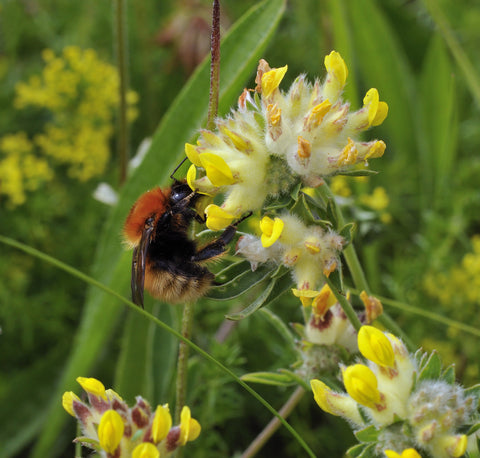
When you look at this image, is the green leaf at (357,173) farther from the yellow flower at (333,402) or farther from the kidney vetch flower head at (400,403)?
the yellow flower at (333,402)

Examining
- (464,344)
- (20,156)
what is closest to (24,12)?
(20,156)

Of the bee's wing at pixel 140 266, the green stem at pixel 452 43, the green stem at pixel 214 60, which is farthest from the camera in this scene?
the green stem at pixel 452 43

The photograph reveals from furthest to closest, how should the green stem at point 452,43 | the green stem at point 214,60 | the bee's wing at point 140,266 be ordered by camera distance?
the green stem at point 452,43
the bee's wing at point 140,266
the green stem at point 214,60

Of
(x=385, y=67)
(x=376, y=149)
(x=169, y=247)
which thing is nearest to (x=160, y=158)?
(x=169, y=247)

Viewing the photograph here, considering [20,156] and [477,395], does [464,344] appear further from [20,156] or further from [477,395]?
[20,156]

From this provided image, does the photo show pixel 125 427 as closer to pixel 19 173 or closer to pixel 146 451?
pixel 146 451

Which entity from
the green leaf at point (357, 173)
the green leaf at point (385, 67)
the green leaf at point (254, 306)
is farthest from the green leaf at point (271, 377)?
the green leaf at point (385, 67)
